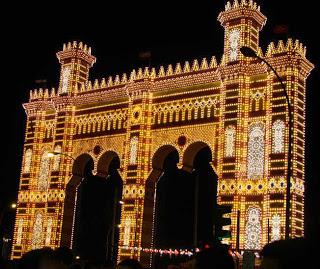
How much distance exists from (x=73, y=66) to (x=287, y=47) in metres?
16.3

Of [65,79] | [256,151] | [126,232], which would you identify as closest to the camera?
[256,151]

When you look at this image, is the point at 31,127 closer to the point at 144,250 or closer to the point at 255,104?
the point at 144,250

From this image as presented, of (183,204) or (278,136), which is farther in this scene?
(183,204)

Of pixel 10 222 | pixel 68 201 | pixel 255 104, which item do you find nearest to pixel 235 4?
pixel 255 104

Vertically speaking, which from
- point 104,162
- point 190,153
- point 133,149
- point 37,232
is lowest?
point 37,232

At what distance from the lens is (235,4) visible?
34750 mm

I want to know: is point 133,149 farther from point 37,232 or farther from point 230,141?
point 37,232

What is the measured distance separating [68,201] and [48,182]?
1982mm

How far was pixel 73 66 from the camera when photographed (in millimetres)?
42844

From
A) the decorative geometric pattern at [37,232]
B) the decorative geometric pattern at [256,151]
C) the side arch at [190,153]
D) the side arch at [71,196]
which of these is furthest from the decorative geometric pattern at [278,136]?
the decorative geometric pattern at [37,232]

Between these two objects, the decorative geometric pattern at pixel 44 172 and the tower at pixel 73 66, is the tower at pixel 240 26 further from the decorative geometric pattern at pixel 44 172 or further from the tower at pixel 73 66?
the decorative geometric pattern at pixel 44 172

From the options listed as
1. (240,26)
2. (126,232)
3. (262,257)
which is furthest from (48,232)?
(262,257)

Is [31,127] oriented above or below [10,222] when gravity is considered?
above

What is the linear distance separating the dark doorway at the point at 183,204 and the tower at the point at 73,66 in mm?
8290
